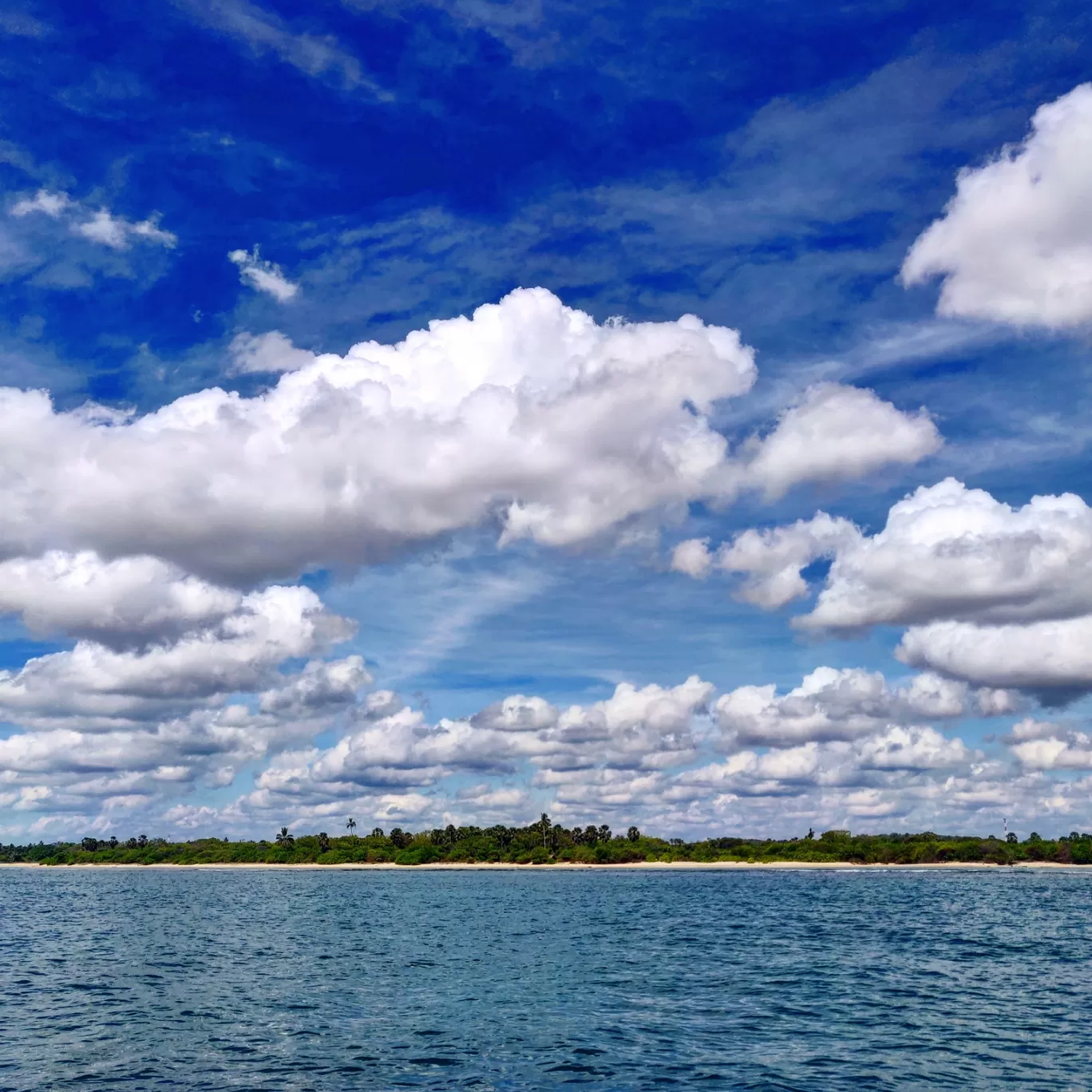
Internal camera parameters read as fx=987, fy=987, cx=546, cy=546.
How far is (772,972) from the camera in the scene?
6769 centimetres

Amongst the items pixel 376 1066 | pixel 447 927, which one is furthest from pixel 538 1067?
pixel 447 927

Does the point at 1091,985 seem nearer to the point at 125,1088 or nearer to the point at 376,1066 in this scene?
the point at 376,1066

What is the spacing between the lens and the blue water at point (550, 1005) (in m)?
38.2

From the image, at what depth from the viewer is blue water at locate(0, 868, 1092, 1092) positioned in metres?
38.2

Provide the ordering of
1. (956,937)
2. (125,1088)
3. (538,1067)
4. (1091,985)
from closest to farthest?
(125,1088) < (538,1067) < (1091,985) < (956,937)

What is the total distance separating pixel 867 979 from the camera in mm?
64000

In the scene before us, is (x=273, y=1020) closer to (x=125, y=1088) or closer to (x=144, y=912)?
(x=125, y=1088)

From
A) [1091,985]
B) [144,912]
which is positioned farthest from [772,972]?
[144,912]

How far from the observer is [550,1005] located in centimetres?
5322

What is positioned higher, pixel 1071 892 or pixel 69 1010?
pixel 69 1010

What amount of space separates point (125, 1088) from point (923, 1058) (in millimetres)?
31195

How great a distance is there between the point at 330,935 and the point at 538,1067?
65.4m

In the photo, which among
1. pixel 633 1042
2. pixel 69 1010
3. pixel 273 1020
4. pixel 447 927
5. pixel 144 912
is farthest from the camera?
pixel 144 912

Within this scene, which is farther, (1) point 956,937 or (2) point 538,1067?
(1) point 956,937
